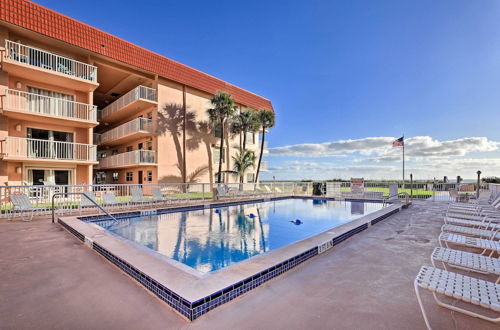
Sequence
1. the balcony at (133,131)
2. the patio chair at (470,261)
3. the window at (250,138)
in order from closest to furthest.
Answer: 1. the patio chair at (470,261)
2. the balcony at (133,131)
3. the window at (250,138)

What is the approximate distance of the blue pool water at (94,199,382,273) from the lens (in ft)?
17.2

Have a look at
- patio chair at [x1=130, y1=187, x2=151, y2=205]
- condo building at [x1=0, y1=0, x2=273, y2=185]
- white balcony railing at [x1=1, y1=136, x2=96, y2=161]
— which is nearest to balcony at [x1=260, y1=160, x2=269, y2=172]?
condo building at [x1=0, y1=0, x2=273, y2=185]

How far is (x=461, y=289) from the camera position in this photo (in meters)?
1.92

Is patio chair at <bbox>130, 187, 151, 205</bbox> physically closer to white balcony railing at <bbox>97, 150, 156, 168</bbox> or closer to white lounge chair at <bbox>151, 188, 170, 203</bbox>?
white lounge chair at <bbox>151, 188, 170, 203</bbox>

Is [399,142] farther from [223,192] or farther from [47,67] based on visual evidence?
[47,67]

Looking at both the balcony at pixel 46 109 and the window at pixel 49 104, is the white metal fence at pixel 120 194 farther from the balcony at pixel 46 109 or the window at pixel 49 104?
the window at pixel 49 104

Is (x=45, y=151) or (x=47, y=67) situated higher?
(x=47, y=67)

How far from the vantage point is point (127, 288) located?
3000 millimetres

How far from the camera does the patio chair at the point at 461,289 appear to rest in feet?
5.84

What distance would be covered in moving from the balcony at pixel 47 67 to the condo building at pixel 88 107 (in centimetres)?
4

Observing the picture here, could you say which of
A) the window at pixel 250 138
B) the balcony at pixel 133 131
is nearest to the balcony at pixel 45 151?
the balcony at pixel 133 131

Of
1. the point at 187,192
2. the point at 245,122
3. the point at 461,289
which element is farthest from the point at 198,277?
the point at 245,122

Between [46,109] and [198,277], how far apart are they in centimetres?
1514

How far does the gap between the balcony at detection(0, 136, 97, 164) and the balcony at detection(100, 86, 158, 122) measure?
4628 mm
